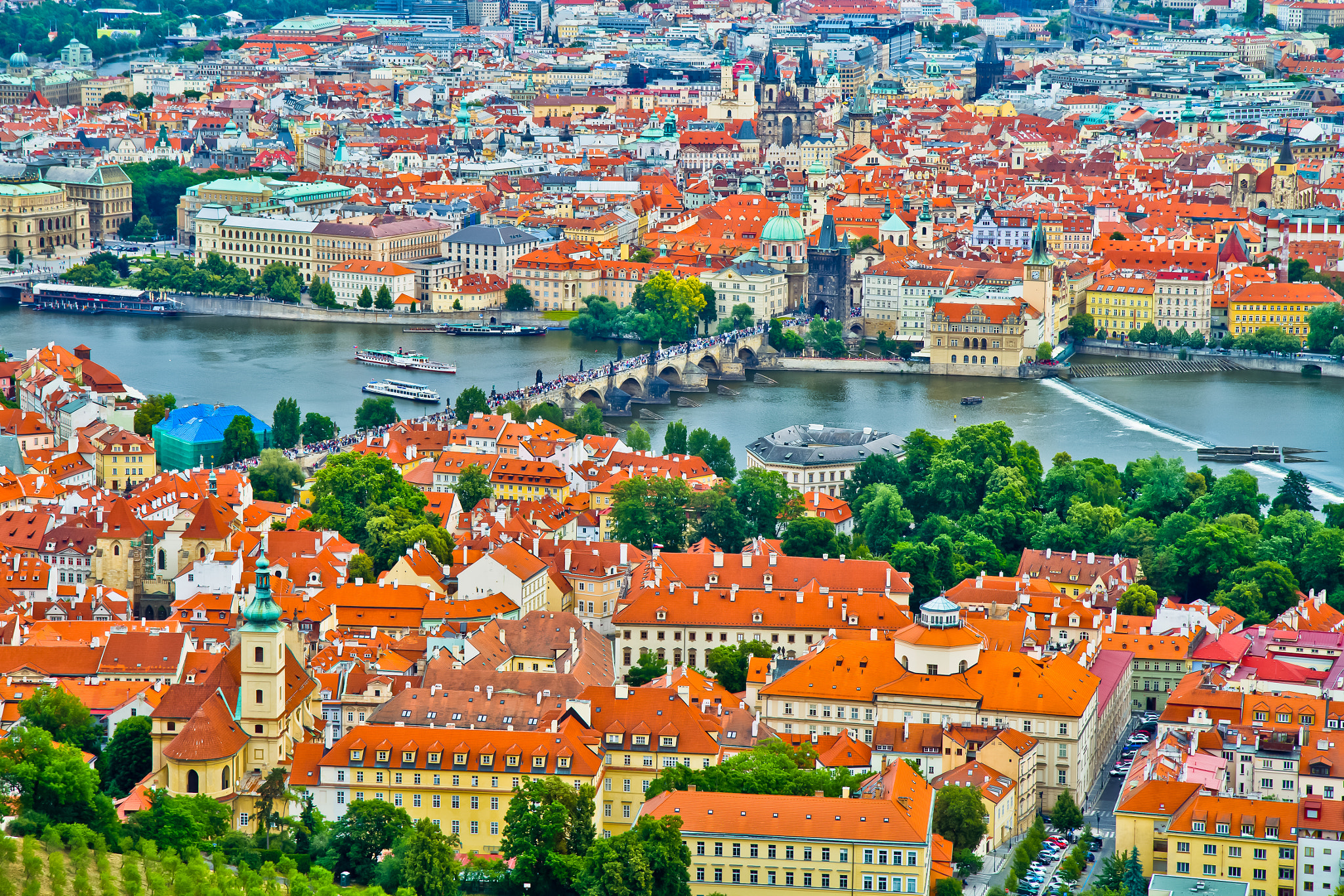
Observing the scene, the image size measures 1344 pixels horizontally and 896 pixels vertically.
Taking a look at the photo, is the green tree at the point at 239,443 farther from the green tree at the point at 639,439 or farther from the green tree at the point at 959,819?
the green tree at the point at 959,819

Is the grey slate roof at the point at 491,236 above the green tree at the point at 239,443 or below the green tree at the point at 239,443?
below

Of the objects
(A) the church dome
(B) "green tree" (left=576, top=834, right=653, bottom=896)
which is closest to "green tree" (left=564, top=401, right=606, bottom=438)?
(A) the church dome

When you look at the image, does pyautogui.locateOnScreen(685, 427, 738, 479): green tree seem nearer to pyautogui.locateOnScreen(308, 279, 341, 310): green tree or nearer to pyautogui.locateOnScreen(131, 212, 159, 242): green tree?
pyautogui.locateOnScreen(308, 279, 341, 310): green tree

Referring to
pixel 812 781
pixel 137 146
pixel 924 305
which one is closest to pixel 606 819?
pixel 812 781

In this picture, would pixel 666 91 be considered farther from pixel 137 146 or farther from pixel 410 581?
pixel 410 581

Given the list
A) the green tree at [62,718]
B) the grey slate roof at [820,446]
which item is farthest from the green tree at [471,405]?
the green tree at [62,718]
